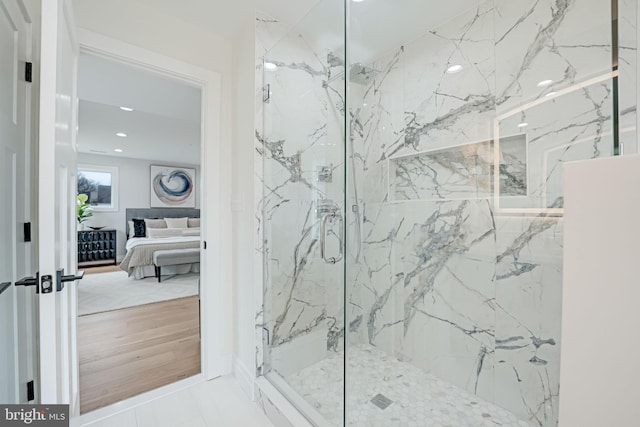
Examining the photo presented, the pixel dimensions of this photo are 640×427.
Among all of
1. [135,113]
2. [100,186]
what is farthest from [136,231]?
[135,113]

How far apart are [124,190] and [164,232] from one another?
1573 millimetres

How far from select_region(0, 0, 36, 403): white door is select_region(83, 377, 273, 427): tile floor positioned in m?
0.56

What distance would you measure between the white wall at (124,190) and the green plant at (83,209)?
0.34 metres

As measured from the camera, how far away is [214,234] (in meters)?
2.08

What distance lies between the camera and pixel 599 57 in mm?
1371

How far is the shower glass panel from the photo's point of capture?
1.89 meters

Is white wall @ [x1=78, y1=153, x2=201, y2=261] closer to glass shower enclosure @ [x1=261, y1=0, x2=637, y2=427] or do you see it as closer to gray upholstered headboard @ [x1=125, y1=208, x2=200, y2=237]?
gray upholstered headboard @ [x1=125, y1=208, x2=200, y2=237]

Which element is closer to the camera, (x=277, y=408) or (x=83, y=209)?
(x=277, y=408)

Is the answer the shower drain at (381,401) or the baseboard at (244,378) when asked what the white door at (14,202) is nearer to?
the baseboard at (244,378)

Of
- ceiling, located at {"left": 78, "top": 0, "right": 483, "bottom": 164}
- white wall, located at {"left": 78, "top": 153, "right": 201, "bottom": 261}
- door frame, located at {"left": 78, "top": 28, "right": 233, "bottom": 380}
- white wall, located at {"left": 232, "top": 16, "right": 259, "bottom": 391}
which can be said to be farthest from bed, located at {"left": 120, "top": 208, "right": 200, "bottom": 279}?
white wall, located at {"left": 232, "top": 16, "right": 259, "bottom": 391}

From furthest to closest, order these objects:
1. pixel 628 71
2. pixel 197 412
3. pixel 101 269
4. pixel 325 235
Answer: pixel 101 269 < pixel 325 235 < pixel 197 412 < pixel 628 71

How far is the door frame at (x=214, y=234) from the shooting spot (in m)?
2.05

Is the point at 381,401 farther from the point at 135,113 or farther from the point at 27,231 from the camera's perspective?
the point at 135,113

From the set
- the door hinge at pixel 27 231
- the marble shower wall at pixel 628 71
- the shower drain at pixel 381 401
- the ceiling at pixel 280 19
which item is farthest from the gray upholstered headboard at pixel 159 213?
the marble shower wall at pixel 628 71
